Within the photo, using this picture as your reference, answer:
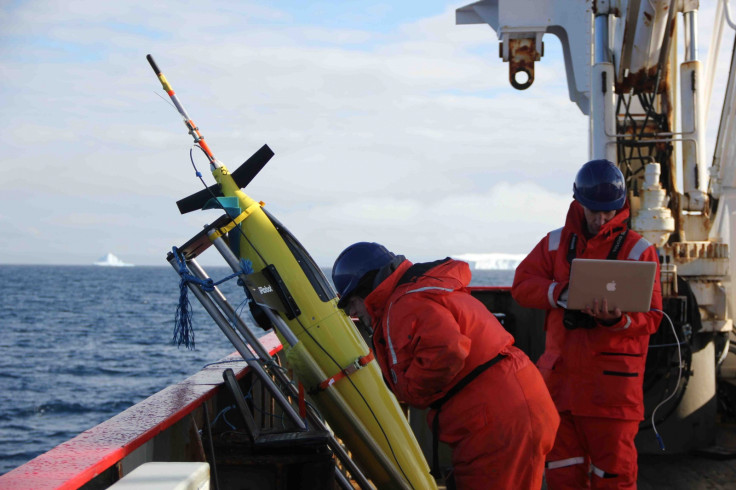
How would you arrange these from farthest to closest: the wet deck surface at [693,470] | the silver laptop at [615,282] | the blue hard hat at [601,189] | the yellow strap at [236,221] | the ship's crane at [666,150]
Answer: the ship's crane at [666,150]
the wet deck surface at [693,470]
the yellow strap at [236,221]
the blue hard hat at [601,189]
the silver laptop at [615,282]

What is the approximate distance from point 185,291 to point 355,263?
1.78m

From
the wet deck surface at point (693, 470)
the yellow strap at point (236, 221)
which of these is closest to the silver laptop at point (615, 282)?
the wet deck surface at point (693, 470)

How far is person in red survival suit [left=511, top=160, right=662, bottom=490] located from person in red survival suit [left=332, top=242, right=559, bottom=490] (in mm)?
959

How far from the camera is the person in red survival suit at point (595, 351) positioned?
182 inches

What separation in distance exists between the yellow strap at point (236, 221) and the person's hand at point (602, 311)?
2.33m

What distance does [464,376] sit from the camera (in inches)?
145

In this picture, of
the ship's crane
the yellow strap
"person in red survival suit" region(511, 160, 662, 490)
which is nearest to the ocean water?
the ship's crane

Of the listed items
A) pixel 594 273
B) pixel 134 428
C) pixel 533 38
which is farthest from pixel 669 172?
pixel 134 428

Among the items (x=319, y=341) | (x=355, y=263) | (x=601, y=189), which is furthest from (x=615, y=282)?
(x=319, y=341)

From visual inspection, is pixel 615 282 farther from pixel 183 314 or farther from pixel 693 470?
pixel 183 314

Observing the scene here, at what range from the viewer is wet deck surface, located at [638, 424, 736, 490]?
19.1ft

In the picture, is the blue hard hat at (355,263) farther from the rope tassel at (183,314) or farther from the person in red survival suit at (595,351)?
the rope tassel at (183,314)

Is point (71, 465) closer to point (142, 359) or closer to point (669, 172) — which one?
point (669, 172)

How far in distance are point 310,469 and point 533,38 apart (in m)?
5.99
